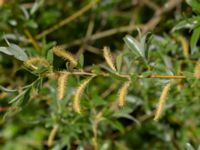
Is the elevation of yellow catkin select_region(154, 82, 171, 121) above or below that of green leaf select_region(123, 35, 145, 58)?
below

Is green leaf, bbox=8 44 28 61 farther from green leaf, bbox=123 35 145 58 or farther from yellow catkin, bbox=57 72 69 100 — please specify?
green leaf, bbox=123 35 145 58

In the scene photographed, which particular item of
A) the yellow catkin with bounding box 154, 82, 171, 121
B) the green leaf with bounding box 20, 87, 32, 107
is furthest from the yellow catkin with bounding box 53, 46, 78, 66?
the yellow catkin with bounding box 154, 82, 171, 121

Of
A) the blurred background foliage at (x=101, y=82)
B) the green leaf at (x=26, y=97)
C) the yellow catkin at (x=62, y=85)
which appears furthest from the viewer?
the blurred background foliage at (x=101, y=82)

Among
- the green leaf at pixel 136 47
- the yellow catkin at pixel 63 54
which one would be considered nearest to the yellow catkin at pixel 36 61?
the yellow catkin at pixel 63 54

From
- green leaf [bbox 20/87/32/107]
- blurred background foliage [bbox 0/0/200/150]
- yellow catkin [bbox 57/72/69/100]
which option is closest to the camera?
yellow catkin [bbox 57/72/69/100]

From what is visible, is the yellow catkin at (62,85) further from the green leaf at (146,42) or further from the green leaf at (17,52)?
the green leaf at (146,42)

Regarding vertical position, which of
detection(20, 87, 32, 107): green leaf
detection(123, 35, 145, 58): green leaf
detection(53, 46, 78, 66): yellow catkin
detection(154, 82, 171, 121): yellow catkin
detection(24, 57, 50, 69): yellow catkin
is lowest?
detection(154, 82, 171, 121): yellow catkin

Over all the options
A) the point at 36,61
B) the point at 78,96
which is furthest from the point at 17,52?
the point at 78,96
